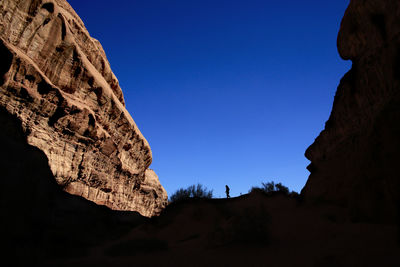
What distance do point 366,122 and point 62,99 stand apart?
20.9 m

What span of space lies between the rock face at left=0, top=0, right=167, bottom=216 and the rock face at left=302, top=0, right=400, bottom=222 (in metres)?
19.0

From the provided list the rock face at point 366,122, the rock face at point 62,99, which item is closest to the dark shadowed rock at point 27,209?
the rock face at point 62,99

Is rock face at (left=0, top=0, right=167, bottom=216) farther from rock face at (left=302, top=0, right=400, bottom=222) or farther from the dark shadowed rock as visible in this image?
rock face at (left=302, top=0, right=400, bottom=222)

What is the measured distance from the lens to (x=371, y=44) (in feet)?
29.2

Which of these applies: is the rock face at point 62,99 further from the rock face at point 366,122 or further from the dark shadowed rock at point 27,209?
the rock face at point 366,122

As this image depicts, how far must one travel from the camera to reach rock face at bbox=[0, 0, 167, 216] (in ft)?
A: 47.2

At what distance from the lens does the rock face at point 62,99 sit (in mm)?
14383

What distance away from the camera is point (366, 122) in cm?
957

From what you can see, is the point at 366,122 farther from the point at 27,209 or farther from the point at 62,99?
the point at 62,99

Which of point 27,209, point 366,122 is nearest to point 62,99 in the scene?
point 27,209

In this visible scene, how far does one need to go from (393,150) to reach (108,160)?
23.0m

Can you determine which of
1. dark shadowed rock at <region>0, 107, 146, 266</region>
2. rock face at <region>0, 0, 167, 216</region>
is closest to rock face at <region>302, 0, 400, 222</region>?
dark shadowed rock at <region>0, 107, 146, 266</region>

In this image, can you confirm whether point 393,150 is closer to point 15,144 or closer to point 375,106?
point 375,106

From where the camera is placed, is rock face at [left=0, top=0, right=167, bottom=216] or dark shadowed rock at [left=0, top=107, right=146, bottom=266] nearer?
dark shadowed rock at [left=0, top=107, right=146, bottom=266]
